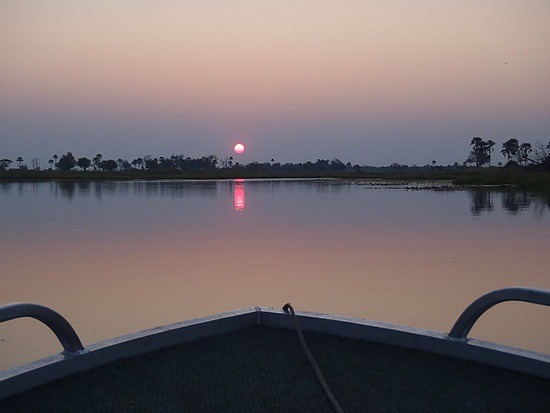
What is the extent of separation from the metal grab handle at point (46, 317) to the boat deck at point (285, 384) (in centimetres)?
13

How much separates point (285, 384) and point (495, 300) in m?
0.90

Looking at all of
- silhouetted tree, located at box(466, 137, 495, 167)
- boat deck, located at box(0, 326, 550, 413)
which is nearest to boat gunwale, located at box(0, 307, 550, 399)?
boat deck, located at box(0, 326, 550, 413)

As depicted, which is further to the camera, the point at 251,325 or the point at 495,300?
the point at 251,325

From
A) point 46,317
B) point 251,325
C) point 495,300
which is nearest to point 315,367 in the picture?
point 251,325

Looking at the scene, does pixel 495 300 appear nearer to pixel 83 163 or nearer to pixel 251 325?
pixel 251 325

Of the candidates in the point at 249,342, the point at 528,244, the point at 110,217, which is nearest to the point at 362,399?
the point at 249,342

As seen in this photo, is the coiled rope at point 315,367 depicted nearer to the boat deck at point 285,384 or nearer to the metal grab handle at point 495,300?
the boat deck at point 285,384

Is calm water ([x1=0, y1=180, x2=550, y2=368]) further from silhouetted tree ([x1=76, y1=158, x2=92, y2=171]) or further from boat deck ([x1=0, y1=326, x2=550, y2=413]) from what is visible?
silhouetted tree ([x1=76, y1=158, x2=92, y2=171])

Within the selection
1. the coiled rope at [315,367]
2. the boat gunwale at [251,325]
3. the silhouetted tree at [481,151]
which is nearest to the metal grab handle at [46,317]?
the boat gunwale at [251,325]

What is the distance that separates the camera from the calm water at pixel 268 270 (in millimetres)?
5934

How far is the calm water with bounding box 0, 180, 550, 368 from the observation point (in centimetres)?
593

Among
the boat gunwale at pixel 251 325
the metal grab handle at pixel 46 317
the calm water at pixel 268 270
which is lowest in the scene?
the calm water at pixel 268 270

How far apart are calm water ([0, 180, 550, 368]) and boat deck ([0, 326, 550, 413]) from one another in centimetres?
295

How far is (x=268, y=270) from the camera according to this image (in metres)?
8.49
